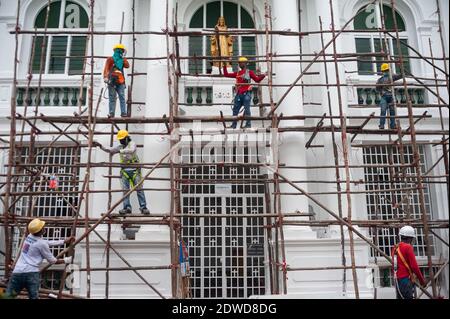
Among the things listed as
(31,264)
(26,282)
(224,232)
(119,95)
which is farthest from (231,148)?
(26,282)

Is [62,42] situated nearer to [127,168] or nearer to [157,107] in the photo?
[157,107]

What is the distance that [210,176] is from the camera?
13000mm

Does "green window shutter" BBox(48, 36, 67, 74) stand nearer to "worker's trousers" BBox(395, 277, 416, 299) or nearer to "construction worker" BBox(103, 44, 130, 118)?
"construction worker" BBox(103, 44, 130, 118)

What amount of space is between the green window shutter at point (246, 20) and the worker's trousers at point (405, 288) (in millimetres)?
8957

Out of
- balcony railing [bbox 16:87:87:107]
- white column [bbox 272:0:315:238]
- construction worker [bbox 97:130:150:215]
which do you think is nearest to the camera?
construction worker [bbox 97:130:150:215]

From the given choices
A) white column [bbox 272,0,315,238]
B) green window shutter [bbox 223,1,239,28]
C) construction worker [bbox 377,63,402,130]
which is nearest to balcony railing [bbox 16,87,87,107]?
green window shutter [bbox 223,1,239,28]

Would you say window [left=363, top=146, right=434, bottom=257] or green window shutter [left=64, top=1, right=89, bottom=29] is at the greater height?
green window shutter [left=64, top=1, right=89, bottom=29]

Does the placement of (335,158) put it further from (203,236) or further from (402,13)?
(402,13)

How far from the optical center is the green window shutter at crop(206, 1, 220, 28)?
47.9 feet

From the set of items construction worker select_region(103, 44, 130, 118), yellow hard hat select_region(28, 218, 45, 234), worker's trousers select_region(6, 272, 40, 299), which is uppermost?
construction worker select_region(103, 44, 130, 118)

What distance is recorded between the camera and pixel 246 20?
14.7 meters

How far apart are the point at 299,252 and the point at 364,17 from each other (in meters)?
7.44

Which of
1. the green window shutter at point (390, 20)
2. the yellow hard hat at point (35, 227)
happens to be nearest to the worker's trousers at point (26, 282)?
the yellow hard hat at point (35, 227)

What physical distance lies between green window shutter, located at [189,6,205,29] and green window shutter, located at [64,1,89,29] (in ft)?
10.1
